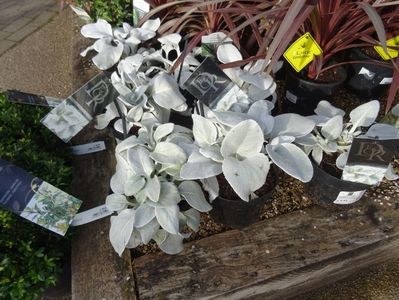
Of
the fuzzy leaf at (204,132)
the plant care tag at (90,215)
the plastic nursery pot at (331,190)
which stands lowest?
the plastic nursery pot at (331,190)

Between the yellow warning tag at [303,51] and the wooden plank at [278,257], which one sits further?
the yellow warning tag at [303,51]

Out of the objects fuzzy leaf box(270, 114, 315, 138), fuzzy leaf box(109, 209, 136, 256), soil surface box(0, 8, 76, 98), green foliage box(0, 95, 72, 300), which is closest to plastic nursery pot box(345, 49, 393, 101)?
fuzzy leaf box(270, 114, 315, 138)

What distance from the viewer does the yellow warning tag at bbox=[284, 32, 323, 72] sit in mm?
1293

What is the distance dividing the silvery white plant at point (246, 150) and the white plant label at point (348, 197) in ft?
1.00

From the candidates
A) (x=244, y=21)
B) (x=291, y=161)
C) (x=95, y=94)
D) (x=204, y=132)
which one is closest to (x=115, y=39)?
Answer: (x=95, y=94)

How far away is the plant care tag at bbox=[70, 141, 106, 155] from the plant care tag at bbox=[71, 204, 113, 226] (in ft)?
0.93

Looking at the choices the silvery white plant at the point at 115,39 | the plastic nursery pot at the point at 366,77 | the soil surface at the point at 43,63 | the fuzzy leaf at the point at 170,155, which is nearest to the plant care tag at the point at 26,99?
the silvery white plant at the point at 115,39

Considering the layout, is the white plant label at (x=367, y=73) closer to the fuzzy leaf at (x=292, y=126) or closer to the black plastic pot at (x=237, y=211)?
the fuzzy leaf at (x=292, y=126)

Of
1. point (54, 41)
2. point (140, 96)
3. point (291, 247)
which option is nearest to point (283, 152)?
point (291, 247)

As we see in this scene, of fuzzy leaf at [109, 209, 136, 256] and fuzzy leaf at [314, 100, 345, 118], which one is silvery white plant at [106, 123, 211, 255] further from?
fuzzy leaf at [314, 100, 345, 118]

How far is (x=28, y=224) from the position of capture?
3.92 feet

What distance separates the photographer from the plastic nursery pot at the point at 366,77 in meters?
1.56

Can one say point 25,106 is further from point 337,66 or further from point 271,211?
point 337,66

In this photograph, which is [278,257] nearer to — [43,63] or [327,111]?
[327,111]
